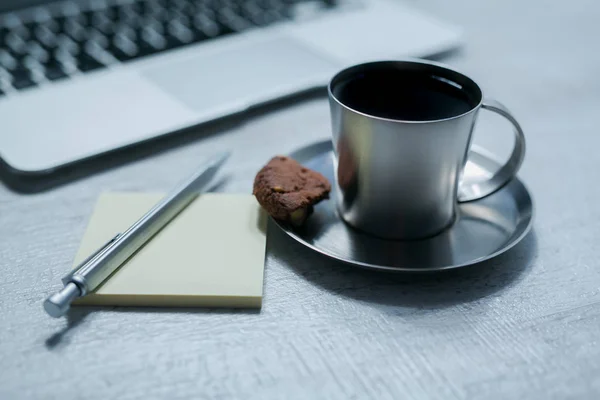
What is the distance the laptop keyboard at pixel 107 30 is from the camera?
1.99ft

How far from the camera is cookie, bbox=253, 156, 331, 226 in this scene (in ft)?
1.33

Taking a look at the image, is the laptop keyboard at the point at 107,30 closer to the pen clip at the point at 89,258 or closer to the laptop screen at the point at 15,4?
the laptop screen at the point at 15,4

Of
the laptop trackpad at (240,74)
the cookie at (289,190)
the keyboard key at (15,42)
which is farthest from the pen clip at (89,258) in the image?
the keyboard key at (15,42)

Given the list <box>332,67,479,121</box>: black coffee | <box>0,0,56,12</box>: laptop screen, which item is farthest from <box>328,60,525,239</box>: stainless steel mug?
<box>0,0,56,12</box>: laptop screen

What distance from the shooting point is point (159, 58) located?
64cm

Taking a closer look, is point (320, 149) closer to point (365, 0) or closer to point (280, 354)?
point (280, 354)

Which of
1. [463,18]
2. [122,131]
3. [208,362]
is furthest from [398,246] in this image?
[463,18]

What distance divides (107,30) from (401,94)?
39 centimetres

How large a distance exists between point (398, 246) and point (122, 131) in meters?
0.27

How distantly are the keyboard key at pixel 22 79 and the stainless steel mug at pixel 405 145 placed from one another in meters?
0.33

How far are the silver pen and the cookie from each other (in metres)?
0.06

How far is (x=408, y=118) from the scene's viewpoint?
17.0 inches

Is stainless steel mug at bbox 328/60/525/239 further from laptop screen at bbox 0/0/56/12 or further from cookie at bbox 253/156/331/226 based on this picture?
laptop screen at bbox 0/0/56/12

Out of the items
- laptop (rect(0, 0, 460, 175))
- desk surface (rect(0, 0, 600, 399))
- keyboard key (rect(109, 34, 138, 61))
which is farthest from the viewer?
keyboard key (rect(109, 34, 138, 61))
